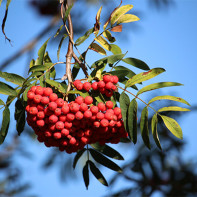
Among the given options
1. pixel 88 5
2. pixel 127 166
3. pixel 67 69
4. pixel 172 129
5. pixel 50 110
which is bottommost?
pixel 127 166

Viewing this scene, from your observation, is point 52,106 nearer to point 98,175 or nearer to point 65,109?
point 65,109

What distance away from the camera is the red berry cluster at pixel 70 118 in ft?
4.50

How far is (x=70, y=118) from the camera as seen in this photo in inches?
53.9

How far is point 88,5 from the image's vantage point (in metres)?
3.26

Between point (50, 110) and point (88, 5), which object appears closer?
point (50, 110)

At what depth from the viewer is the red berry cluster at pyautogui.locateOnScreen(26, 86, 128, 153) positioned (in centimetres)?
137

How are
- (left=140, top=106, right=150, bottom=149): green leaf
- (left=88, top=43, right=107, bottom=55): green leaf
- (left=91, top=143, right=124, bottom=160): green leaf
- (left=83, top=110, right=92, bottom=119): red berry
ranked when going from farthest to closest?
(left=91, top=143, right=124, bottom=160): green leaf → (left=88, top=43, right=107, bottom=55): green leaf → (left=140, top=106, right=150, bottom=149): green leaf → (left=83, top=110, right=92, bottom=119): red berry

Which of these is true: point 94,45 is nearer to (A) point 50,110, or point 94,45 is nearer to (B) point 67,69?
(B) point 67,69

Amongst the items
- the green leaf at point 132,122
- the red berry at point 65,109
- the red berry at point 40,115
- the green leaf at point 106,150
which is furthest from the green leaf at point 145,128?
the red berry at point 40,115

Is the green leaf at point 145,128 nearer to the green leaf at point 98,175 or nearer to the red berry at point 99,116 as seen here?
the red berry at point 99,116

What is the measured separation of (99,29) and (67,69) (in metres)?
0.26

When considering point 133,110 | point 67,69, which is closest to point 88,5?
point 67,69

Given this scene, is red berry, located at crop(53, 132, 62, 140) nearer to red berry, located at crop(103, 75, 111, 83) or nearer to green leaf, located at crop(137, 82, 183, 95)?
red berry, located at crop(103, 75, 111, 83)

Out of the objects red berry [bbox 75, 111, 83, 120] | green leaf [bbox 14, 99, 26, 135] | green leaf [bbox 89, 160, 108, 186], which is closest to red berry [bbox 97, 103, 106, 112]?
red berry [bbox 75, 111, 83, 120]
